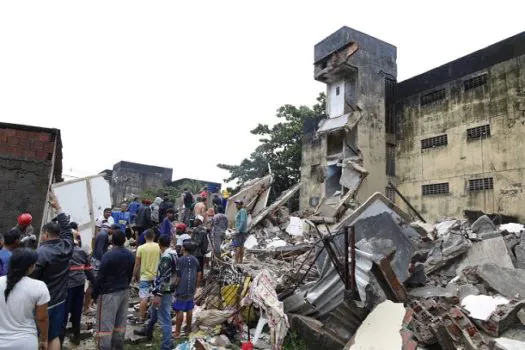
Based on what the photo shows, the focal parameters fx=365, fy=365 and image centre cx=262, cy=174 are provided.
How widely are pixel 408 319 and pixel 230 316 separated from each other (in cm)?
232

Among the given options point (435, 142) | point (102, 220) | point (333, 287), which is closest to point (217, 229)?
point (102, 220)

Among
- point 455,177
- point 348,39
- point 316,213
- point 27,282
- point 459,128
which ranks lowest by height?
point 27,282

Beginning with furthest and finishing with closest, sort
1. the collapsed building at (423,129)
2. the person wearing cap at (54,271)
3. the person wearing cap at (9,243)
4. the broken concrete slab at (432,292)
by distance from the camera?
the collapsed building at (423,129)
the broken concrete slab at (432,292)
the person wearing cap at (9,243)
the person wearing cap at (54,271)

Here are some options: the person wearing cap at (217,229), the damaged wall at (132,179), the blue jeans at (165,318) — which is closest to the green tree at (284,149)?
the damaged wall at (132,179)

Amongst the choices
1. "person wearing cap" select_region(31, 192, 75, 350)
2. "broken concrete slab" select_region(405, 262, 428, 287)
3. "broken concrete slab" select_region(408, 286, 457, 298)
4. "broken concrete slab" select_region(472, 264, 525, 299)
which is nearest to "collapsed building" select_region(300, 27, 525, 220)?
"broken concrete slab" select_region(472, 264, 525, 299)

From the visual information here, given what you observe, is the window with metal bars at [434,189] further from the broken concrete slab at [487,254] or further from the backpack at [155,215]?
the backpack at [155,215]

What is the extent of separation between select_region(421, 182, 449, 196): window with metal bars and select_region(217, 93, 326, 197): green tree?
8.93 m

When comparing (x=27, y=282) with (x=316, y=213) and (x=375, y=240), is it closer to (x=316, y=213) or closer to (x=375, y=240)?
(x=375, y=240)

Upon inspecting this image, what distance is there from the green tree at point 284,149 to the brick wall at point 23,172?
1744 centimetres

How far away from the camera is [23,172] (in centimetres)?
605

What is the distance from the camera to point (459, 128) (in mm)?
14633

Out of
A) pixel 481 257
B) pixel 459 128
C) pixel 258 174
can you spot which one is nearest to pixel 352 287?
pixel 481 257

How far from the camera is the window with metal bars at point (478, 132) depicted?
13.7 meters

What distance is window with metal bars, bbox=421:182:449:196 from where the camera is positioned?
14953 millimetres
